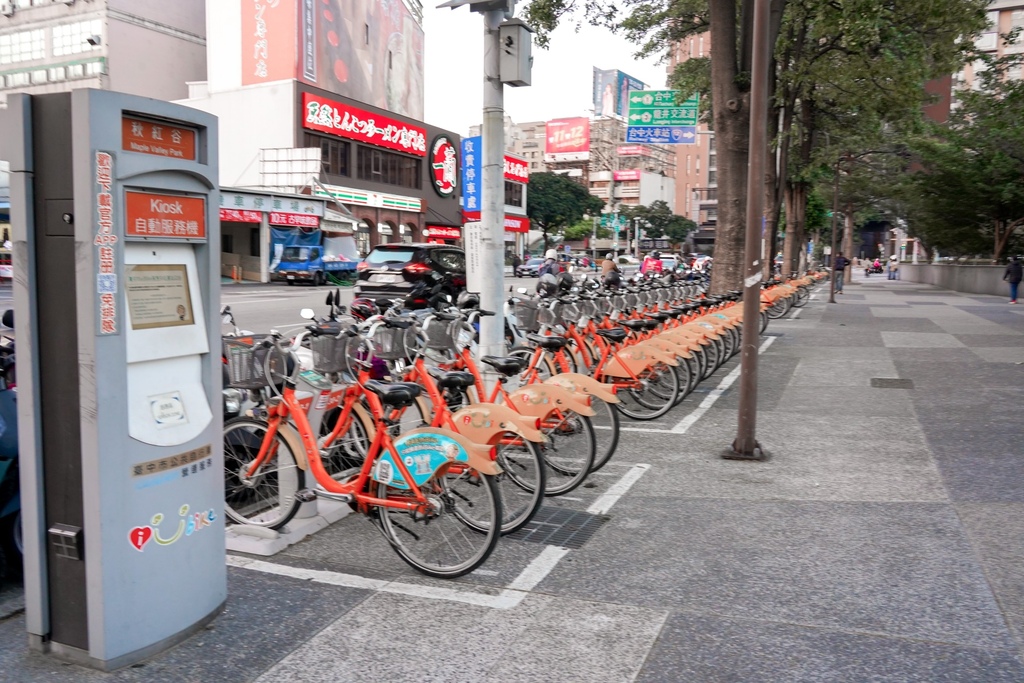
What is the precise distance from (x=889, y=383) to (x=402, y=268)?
1020 cm

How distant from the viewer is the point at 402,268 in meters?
17.5

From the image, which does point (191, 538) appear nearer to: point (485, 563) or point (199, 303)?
point (199, 303)

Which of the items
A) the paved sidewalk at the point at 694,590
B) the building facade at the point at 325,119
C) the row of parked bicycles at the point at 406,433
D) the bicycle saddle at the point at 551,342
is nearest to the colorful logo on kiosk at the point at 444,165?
the building facade at the point at 325,119

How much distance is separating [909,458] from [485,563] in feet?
13.0

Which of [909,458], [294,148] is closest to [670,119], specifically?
[909,458]

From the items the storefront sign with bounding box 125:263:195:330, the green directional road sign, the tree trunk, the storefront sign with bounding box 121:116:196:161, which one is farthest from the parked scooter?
the green directional road sign

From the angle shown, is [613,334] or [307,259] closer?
[613,334]

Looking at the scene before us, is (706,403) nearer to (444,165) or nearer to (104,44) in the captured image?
(444,165)

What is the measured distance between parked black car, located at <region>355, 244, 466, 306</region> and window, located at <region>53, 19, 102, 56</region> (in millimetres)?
45002

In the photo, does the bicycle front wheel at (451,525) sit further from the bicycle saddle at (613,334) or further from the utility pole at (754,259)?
the bicycle saddle at (613,334)

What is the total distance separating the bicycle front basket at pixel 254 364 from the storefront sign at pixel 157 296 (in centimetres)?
125

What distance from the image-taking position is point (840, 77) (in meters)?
18.6

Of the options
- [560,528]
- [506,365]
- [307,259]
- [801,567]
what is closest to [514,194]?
[307,259]

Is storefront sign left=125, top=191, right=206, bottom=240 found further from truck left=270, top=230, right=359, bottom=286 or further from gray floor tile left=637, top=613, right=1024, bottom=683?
truck left=270, top=230, right=359, bottom=286
